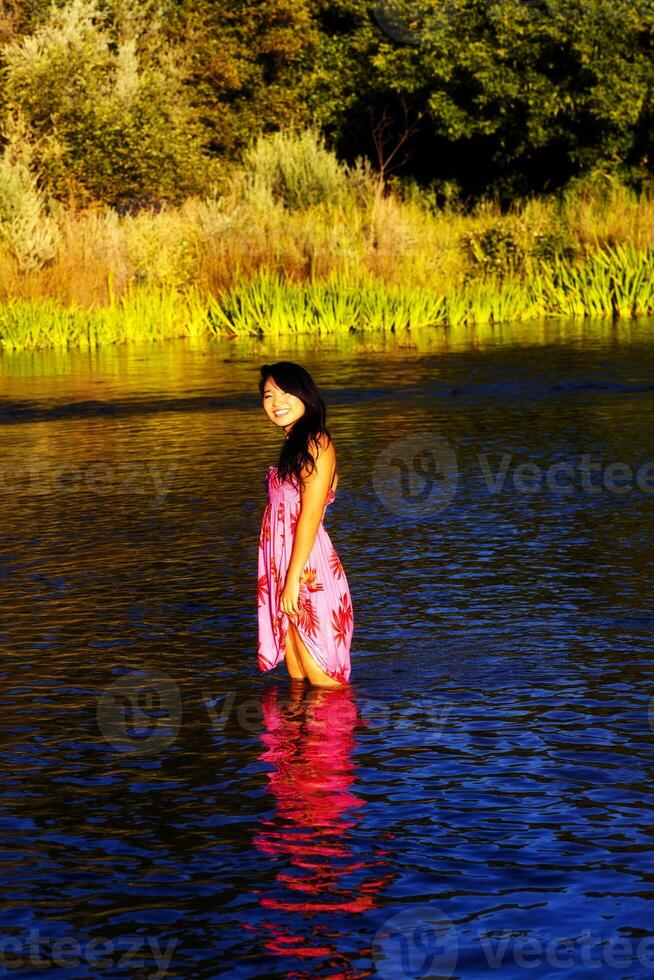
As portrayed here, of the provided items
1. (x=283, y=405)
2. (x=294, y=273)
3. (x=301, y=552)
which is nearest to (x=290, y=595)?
(x=301, y=552)

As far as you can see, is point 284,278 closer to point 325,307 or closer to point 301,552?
point 325,307

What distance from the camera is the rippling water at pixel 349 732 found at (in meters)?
4.27

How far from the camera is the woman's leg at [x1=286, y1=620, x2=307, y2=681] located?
21.6ft

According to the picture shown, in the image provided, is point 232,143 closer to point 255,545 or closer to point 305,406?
point 255,545

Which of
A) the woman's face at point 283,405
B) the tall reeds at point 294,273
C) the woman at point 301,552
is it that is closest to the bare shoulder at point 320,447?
the woman at point 301,552

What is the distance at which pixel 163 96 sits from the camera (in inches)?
1375

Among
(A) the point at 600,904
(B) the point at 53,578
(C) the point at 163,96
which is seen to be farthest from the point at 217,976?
(C) the point at 163,96

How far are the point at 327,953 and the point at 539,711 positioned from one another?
215 cm

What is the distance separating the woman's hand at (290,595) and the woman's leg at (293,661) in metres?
0.32

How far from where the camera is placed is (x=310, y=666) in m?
6.53

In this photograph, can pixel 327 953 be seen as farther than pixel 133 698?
No

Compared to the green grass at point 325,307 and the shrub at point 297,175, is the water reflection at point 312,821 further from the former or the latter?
the shrub at point 297,175

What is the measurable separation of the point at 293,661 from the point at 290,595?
0.48m

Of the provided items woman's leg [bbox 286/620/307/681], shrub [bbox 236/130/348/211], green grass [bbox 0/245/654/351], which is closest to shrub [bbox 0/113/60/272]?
green grass [bbox 0/245/654/351]
